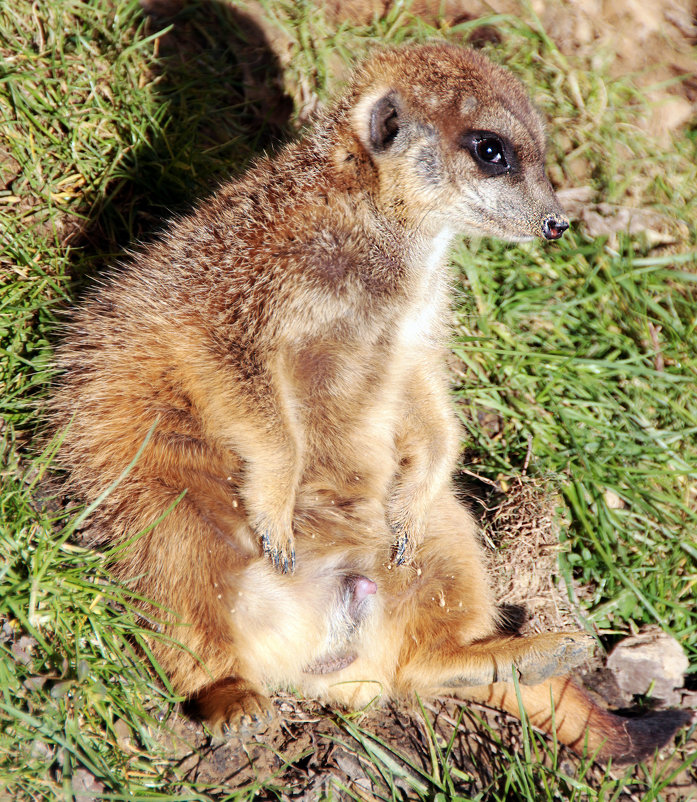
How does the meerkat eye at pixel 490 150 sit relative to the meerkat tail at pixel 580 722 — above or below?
above

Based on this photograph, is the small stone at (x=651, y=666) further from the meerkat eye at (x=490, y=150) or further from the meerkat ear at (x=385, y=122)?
the meerkat ear at (x=385, y=122)

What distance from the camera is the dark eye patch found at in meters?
3.10

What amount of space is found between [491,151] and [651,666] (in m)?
2.50

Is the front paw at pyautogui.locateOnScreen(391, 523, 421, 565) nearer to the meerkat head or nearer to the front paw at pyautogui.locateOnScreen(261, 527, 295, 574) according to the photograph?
the front paw at pyautogui.locateOnScreen(261, 527, 295, 574)

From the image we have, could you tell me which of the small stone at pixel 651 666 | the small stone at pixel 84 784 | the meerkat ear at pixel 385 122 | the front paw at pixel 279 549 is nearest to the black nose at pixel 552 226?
the meerkat ear at pixel 385 122

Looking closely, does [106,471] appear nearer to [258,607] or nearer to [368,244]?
[258,607]

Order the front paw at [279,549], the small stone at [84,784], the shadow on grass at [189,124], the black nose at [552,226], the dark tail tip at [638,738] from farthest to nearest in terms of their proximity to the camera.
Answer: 1. the shadow on grass at [189,124]
2. the dark tail tip at [638,738]
3. the black nose at [552,226]
4. the front paw at [279,549]
5. the small stone at [84,784]

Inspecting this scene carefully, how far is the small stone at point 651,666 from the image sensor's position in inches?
146

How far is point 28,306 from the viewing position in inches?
141

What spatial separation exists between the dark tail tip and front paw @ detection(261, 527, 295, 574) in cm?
160

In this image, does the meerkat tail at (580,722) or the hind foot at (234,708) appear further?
the meerkat tail at (580,722)

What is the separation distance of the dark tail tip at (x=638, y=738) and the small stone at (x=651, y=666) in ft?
0.84

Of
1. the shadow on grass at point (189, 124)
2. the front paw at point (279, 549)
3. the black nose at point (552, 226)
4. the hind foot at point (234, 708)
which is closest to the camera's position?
the hind foot at point (234, 708)

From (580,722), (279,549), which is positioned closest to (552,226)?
(279,549)
